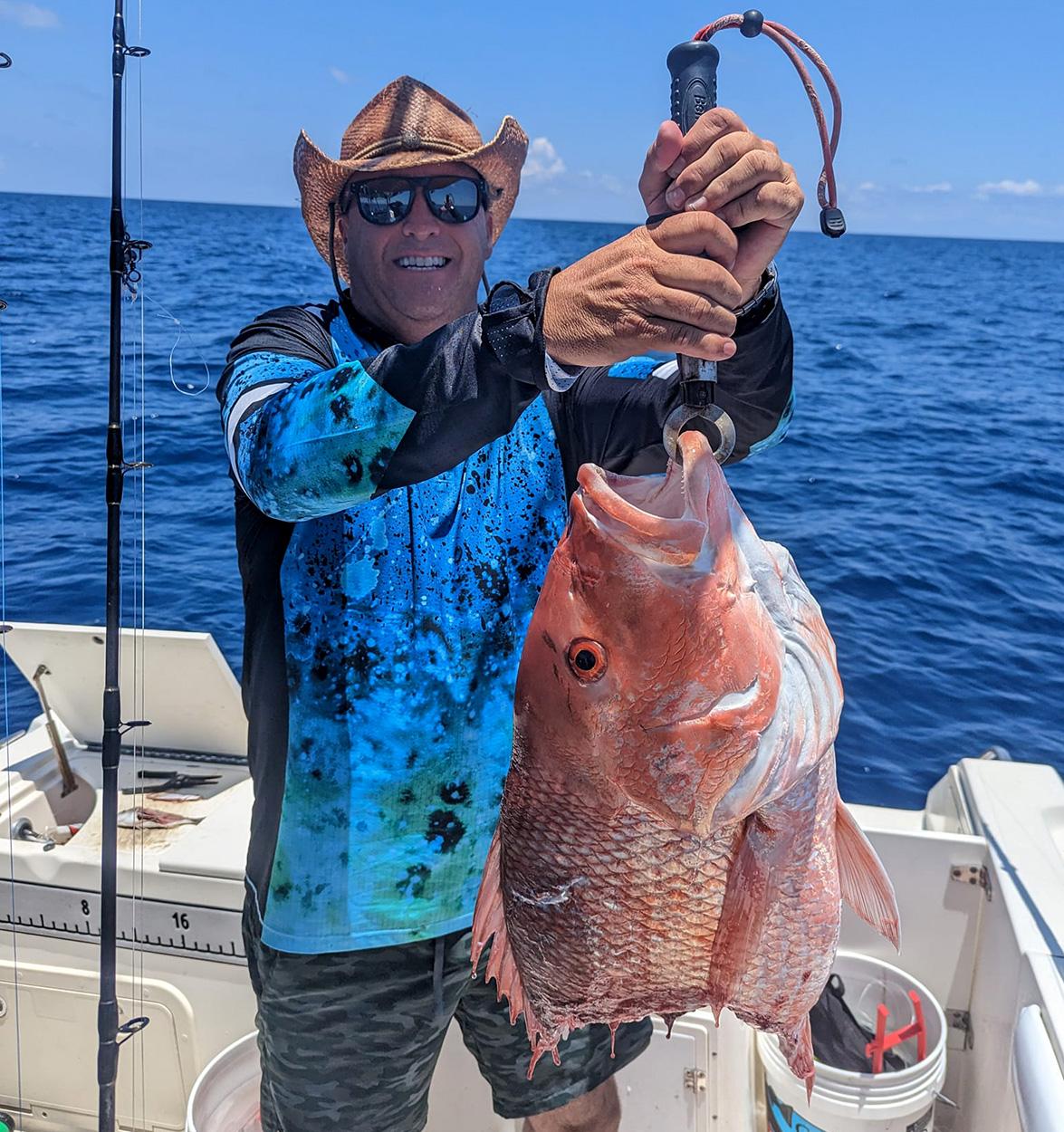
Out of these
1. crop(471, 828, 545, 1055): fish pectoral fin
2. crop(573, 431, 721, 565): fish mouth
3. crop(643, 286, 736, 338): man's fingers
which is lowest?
crop(471, 828, 545, 1055): fish pectoral fin

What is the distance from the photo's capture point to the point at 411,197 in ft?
6.91

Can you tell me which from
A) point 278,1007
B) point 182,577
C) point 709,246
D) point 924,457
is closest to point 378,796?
point 278,1007

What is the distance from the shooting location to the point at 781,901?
131cm

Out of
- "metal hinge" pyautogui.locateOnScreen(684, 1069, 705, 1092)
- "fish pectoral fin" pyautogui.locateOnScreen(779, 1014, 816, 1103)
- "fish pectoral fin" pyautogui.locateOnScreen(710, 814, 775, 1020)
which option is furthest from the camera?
"metal hinge" pyautogui.locateOnScreen(684, 1069, 705, 1092)

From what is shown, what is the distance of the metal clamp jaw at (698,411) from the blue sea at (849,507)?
6.87 feet

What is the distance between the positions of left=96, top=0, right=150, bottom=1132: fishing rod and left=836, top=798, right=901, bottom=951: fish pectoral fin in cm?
185

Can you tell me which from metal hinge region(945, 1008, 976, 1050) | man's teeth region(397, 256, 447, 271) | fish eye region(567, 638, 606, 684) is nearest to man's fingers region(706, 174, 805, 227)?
fish eye region(567, 638, 606, 684)

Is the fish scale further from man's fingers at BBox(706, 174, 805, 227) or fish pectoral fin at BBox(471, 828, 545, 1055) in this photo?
man's fingers at BBox(706, 174, 805, 227)

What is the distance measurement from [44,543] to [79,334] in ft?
30.7

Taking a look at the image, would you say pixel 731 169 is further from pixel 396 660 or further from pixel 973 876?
pixel 973 876

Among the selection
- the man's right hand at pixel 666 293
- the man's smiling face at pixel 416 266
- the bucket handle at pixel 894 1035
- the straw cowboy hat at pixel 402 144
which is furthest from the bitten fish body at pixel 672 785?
the bucket handle at pixel 894 1035

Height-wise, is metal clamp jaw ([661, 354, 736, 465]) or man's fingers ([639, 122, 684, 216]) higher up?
man's fingers ([639, 122, 684, 216])

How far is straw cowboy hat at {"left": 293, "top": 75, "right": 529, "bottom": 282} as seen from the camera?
2133 mm

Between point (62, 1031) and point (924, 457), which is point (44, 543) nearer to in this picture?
point (62, 1031)
